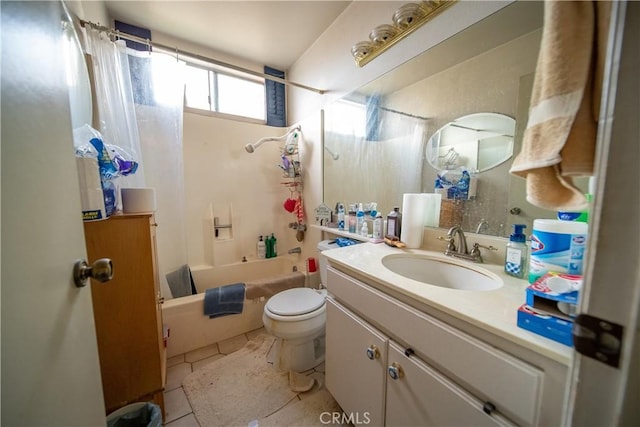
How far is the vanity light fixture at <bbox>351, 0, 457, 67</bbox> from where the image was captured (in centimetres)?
102

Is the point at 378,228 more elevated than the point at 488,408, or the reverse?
the point at 378,228

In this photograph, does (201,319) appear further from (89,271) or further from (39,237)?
(39,237)

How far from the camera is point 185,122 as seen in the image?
6.38ft

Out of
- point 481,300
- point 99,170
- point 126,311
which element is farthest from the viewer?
point 126,311

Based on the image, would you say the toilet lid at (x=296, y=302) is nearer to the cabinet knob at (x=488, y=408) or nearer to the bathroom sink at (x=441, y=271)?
the bathroom sink at (x=441, y=271)

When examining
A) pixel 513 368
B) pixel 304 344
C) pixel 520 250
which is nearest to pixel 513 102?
pixel 520 250

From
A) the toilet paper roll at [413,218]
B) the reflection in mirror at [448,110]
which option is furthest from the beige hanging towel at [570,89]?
the toilet paper roll at [413,218]

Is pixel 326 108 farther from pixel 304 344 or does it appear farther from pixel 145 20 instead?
pixel 304 344

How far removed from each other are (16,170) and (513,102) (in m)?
1.39

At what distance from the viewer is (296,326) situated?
1262mm

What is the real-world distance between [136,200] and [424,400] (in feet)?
4.64

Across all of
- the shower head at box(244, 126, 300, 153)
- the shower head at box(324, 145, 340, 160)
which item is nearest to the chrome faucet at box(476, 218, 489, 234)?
the shower head at box(324, 145, 340, 160)

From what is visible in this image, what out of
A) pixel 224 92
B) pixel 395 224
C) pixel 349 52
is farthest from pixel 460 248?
pixel 224 92

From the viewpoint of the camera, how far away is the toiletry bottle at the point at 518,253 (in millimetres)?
767
